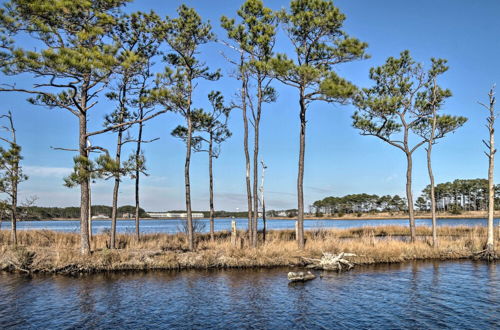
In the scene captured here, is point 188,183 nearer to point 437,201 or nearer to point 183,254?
point 183,254

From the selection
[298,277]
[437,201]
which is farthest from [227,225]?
[437,201]

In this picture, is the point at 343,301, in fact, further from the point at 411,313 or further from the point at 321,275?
the point at 321,275

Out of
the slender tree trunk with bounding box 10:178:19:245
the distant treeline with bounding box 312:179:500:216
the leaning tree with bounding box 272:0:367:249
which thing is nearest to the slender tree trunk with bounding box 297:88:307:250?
the leaning tree with bounding box 272:0:367:249

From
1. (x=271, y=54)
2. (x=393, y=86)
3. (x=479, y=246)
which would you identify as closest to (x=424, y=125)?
(x=393, y=86)

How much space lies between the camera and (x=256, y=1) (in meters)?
20.6

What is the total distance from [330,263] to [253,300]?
6959 mm

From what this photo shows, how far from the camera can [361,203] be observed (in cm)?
15150

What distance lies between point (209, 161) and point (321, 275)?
1290 cm

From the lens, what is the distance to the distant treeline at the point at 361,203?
14025cm

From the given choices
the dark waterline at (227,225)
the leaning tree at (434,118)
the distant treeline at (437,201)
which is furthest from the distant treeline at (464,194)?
the leaning tree at (434,118)

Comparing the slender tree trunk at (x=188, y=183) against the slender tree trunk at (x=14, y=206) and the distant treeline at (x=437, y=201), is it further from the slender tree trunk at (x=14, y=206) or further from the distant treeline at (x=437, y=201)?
the distant treeline at (x=437, y=201)

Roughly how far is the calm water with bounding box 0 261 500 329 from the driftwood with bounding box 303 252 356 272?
1.08 meters

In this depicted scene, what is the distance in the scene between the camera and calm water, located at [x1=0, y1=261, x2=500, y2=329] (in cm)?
1012

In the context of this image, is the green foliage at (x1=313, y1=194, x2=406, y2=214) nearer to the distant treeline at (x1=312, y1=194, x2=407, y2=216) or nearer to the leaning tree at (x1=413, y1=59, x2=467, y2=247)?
the distant treeline at (x1=312, y1=194, x2=407, y2=216)
